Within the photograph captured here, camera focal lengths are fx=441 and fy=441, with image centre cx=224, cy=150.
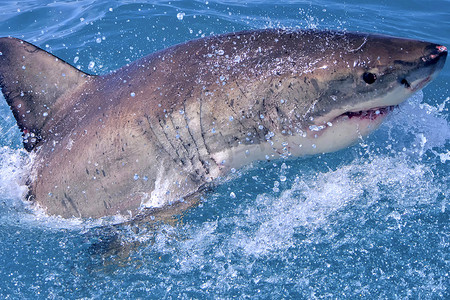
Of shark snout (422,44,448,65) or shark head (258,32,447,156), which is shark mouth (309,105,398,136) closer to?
shark head (258,32,447,156)

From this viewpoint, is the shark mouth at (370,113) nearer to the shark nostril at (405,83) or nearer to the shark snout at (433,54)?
the shark nostril at (405,83)

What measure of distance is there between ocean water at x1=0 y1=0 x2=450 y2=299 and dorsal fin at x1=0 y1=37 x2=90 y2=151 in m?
0.32

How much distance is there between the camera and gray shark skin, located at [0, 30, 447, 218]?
90.2 inches

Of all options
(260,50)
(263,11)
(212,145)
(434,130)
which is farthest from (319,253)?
(263,11)

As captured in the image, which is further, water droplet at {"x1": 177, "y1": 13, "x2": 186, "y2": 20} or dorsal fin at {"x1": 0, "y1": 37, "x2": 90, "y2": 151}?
water droplet at {"x1": 177, "y1": 13, "x2": 186, "y2": 20}

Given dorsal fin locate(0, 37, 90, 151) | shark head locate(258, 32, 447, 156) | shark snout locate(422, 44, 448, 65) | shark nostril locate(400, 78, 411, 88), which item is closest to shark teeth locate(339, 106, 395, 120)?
shark head locate(258, 32, 447, 156)

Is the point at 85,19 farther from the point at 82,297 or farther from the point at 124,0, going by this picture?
the point at 82,297

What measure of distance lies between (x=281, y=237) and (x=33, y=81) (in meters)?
1.86

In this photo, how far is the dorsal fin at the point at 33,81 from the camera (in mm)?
2803

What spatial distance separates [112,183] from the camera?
2602 mm

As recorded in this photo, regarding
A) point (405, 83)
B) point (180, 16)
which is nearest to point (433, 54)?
point (405, 83)

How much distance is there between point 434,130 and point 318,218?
5.22ft

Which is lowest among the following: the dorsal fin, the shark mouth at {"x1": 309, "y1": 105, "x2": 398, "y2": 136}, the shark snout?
the shark mouth at {"x1": 309, "y1": 105, "x2": 398, "y2": 136}

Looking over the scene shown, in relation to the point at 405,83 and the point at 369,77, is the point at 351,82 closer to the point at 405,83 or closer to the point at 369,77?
the point at 369,77
